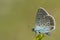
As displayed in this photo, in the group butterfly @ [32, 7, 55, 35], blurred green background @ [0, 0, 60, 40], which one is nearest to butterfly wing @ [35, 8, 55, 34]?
butterfly @ [32, 7, 55, 35]

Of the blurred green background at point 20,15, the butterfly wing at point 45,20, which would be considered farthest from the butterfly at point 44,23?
the blurred green background at point 20,15

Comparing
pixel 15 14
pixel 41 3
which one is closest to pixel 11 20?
pixel 15 14

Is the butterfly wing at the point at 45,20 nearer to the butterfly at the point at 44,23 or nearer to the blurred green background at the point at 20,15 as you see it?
the butterfly at the point at 44,23

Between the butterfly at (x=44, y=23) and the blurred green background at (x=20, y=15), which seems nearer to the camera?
the butterfly at (x=44, y=23)

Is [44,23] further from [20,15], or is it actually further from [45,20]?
[20,15]

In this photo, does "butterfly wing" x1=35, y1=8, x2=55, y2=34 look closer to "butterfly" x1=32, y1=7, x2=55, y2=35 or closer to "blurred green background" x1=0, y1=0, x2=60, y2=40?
"butterfly" x1=32, y1=7, x2=55, y2=35

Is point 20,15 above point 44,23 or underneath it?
above

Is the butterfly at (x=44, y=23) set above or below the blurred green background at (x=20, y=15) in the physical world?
below

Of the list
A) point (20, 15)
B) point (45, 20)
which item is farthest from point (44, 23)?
point (20, 15)
